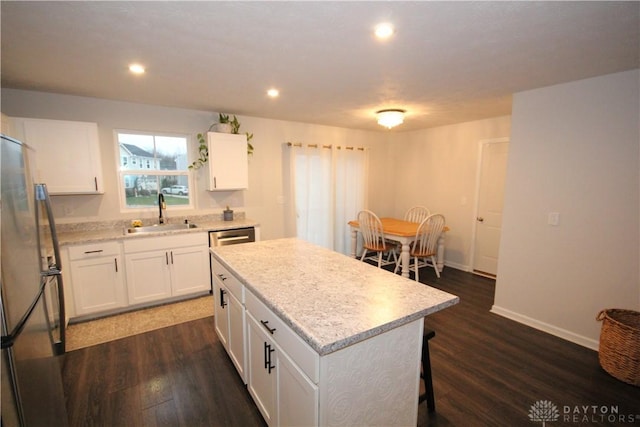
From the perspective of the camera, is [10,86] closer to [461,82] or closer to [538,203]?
[461,82]

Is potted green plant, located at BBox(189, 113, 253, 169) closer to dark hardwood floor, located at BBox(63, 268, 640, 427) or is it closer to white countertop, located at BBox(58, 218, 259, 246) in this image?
white countertop, located at BBox(58, 218, 259, 246)

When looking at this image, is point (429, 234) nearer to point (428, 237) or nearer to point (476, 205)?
point (428, 237)

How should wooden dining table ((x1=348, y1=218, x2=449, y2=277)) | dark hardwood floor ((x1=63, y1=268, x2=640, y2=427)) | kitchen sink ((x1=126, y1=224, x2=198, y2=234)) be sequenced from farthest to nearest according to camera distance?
wooden dining table ((x1=348, y1=218, x2=449, y2=277)), kitchen sink ((x1=126, y1=224, x2=198, y2=234)), dark hardwood floor ((x1=63, y1=268, x2=640, y2=427))

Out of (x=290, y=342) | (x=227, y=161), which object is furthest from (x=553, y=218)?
(x=227, y=161)

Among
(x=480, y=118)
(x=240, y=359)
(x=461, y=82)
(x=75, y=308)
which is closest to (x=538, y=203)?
(x=461, y=82)

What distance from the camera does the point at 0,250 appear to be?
0.93 meters

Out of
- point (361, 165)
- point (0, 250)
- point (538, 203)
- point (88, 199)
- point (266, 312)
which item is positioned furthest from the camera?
point (361, 165)

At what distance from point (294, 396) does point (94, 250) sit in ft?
8.69

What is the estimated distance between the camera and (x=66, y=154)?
285cm

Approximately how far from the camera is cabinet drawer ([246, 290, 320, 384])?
1.13 metres

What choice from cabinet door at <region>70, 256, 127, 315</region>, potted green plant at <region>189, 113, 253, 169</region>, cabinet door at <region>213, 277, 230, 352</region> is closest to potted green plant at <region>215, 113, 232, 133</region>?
potted green plant at <region>189, 113, 253, 169</region>

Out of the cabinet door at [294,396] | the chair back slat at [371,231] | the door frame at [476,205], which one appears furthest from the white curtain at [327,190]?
the cabinet door at [294,396]

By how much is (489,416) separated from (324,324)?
1.43 m

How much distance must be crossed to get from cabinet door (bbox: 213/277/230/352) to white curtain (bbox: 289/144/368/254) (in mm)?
2298
